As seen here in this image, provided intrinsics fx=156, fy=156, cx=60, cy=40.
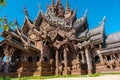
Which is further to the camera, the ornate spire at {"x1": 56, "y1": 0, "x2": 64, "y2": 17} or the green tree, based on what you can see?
the ornate spire at {"x1": 56, "y1": 0, "x2": 64, "y2": 17}

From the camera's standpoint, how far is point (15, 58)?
68.4 ft

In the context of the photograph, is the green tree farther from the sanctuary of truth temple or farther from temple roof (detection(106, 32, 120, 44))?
temple roof (detection(106, 32, 120, 44))

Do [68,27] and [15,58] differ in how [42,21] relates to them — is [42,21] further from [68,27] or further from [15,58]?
[15,58]

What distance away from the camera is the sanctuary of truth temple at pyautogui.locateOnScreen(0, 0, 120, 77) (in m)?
17.4

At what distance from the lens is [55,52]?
2208cm

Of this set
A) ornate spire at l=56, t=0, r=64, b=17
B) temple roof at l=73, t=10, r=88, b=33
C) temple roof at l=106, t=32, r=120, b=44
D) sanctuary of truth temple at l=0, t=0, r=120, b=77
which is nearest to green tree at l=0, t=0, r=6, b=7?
sanctuary of truth temple at l=0, t=0, r=120, b=77

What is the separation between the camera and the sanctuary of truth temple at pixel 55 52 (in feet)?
57.1

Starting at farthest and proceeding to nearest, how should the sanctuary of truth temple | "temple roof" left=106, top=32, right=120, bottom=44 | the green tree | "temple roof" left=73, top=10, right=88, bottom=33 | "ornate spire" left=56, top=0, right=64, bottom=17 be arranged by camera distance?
1. "ornate spire" left=56, top=0, right=64, bottom=17
2. "temple roof" left=73, top=10, right=88, bottom=33
3. "temple roof" left=106, top=32, right=120, bottom=44
4. the sanctuary of truth temple
5. the green tree

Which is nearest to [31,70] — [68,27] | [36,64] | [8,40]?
[36,64]

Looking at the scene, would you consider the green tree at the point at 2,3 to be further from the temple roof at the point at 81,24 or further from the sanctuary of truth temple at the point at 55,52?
the temple roof at the point at 81,24

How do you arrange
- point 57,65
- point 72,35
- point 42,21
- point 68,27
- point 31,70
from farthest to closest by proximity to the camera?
point 42,21, point 68,27, point 72,35, point 57,65, point 31,70

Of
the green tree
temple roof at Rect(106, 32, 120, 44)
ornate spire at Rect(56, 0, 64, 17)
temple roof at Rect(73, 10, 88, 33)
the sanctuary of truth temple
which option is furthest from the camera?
ornate spire at Rect(56, 0, 64, 17)

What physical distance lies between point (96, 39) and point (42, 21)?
985 cm

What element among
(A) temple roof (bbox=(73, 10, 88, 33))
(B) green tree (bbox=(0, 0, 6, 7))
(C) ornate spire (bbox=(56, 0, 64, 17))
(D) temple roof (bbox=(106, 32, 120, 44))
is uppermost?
(C) ornate spire (bbox=(56, 0, 64, 17))
